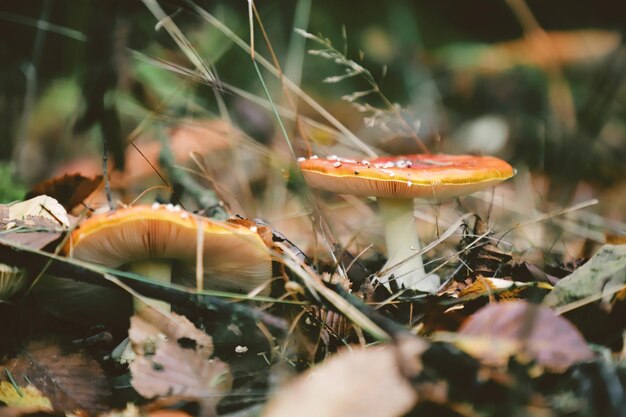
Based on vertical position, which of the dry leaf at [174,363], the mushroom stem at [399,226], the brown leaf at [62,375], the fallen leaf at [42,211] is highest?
the fallen leaf at [42,211]

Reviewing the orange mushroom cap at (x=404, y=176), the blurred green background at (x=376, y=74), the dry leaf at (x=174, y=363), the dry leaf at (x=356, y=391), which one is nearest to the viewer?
the dry leaf at (x=356, y=391)

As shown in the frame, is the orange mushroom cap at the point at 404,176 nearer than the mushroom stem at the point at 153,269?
No

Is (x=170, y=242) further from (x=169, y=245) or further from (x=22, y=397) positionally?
(x=22, y=397)

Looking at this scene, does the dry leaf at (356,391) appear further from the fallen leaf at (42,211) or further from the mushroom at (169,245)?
the fallen leaf at (42,211)

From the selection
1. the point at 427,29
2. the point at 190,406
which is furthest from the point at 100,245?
the point at 427,29

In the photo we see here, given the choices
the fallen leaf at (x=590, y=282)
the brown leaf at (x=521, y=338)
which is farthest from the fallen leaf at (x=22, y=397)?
the fallen leaf at (x=590, y=282)

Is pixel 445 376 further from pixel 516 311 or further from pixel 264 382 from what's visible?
pixel 264 382

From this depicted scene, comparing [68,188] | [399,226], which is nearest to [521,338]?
[399,226]
